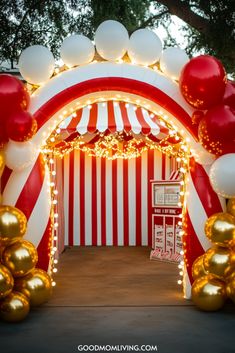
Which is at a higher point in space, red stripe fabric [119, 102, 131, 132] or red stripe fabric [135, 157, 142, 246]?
red stripe fabric [119, 102, 131, 132]

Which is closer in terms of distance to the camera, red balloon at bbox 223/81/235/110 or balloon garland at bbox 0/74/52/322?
balloon garland at bbox 0/74/52/322

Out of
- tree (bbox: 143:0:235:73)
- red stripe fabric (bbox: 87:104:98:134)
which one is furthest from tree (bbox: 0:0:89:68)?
tree (bbox: 143:0:235:73)

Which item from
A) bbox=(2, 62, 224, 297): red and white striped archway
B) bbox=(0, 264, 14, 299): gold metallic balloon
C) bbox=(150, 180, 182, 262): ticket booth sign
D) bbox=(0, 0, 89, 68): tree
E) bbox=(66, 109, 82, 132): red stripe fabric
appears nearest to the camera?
bbox=(0, 264, 14, 299): gold metallic balloon

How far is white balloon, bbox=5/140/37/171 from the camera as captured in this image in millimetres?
5129

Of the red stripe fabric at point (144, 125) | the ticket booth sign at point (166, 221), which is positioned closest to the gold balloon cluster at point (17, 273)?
the red stripe fabric at point (144, 125)

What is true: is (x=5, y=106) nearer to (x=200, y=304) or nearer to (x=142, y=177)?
(x=200, y=304)

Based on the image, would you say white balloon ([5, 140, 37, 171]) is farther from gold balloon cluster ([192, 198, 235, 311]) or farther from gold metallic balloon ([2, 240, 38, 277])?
gold balloon cluster ([192, 198, 235, 311])

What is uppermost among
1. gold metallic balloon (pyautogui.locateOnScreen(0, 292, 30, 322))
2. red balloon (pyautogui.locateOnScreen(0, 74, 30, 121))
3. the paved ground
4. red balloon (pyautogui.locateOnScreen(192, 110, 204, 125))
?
red balloon (pyautogui.locateOnScreen(0, 74, 30, 121))

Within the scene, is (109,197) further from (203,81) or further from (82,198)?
(203,81)

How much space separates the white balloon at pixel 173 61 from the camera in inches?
217

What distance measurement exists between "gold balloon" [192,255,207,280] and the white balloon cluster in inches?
81.0

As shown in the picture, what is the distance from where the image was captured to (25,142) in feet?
17.0

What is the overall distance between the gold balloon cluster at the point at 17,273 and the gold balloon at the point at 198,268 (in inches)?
61.8

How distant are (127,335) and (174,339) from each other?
0.41 m
